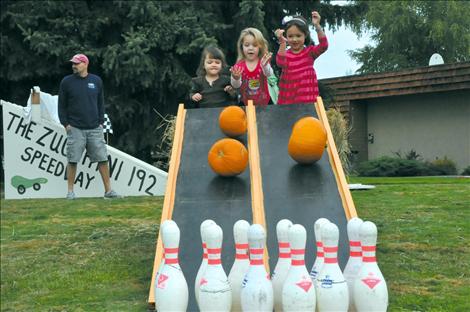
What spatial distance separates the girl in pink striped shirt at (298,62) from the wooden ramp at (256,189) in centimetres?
54

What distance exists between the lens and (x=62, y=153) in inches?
360

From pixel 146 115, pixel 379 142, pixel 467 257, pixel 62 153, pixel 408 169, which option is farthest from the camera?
pixel 379 142

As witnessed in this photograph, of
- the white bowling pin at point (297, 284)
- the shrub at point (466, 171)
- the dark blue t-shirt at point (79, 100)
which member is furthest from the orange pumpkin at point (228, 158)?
the shrub at point (466, 171)

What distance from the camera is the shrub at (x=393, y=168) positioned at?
52.6 feet

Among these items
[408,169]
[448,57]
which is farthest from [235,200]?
[448,57]

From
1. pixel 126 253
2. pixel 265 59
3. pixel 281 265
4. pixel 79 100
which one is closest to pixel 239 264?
pixel 281 265

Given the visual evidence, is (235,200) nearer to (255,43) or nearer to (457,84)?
(255,43)

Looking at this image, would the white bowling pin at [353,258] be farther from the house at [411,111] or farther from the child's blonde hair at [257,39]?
the house at [411,111]

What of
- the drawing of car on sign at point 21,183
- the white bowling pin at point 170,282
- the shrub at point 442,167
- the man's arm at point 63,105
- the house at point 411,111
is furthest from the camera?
the house at point 411,111

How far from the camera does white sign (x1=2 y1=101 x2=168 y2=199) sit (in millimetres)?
8930

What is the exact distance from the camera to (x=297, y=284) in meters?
2.77

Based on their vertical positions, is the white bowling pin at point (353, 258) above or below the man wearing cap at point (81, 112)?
below

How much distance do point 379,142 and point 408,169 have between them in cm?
454

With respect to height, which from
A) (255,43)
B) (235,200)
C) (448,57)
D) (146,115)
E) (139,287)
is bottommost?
(139,287)
